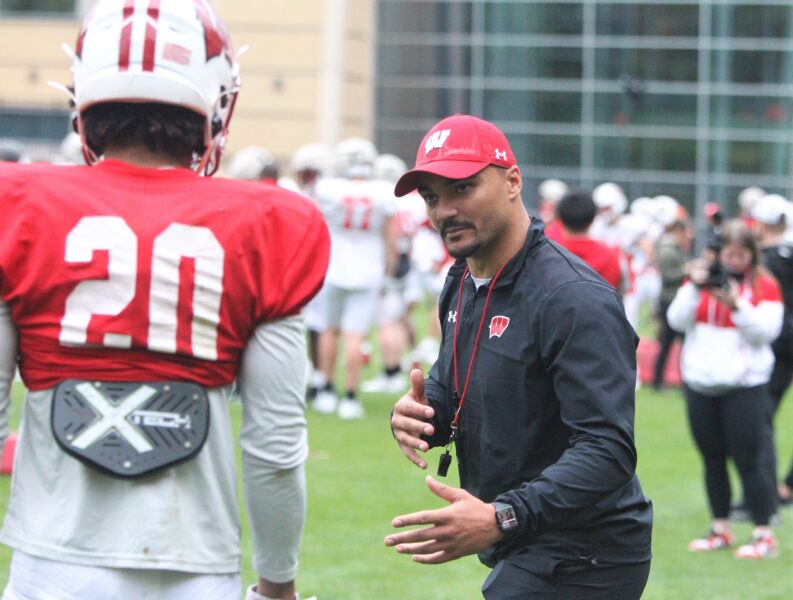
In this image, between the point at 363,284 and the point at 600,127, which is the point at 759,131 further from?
the point at 363,284

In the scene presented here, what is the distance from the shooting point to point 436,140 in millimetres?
3807

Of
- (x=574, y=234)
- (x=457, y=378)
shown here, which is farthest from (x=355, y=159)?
(x=457, y=378)

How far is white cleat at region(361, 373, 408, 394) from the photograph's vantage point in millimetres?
14938

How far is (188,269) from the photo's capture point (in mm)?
3035

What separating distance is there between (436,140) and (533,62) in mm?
34037

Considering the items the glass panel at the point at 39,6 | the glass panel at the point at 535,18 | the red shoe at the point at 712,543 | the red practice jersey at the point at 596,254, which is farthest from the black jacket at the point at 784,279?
the glass panel at the point at 39,6

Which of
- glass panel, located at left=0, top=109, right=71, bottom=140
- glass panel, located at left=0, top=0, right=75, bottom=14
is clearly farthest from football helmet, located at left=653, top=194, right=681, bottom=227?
glass panel, located at left=0, top=0, right=75, bottom=14

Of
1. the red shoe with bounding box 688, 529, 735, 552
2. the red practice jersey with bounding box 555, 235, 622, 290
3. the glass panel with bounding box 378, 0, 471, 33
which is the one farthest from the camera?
the glass panel with bounding box 378, 0, 471, 33

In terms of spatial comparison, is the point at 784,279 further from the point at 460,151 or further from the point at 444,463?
the point at 460,151

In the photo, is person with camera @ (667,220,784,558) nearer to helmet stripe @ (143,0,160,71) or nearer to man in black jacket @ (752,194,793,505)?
man in black jacket @ (752,194,793,505)

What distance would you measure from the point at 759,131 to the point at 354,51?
10.3 metres

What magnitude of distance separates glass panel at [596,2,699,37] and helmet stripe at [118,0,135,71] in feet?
113

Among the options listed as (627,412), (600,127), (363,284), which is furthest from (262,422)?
(600,127)

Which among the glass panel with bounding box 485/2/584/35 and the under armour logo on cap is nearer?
the under armour logo on cap
